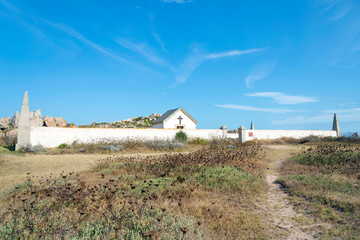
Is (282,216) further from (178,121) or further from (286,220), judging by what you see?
(178,121)

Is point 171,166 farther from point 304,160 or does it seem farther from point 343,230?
point 304,160

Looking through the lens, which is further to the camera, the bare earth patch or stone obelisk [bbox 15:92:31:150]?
stone obelisk [bbox 15:92:31:150]

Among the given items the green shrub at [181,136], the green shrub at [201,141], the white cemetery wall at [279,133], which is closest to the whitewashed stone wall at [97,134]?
the green shrub at [181,136]

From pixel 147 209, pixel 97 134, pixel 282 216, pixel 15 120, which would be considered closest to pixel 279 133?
pixel 97 134

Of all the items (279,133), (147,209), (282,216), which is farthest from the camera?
(279,133)

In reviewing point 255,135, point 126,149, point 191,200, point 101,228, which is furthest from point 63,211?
point 255,135

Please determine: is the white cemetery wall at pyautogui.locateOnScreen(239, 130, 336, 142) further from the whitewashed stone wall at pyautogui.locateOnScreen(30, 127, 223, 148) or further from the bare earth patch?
the bare earth patch

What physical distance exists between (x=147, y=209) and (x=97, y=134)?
1979 centimetres

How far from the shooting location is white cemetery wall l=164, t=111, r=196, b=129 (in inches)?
1205

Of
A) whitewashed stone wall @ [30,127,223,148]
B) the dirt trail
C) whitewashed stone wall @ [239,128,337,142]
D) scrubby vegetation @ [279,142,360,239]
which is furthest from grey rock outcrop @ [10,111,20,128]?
the dirt trail

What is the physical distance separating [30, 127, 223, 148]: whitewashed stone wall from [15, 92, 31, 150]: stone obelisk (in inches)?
18.7

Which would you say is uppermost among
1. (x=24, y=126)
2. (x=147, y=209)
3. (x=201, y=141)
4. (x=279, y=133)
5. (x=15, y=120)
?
(x=15, y=120)

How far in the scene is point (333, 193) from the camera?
5910 mm

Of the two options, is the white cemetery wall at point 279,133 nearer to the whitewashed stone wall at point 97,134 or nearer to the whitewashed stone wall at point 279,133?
the whitewashed stone wall at point 279,133
